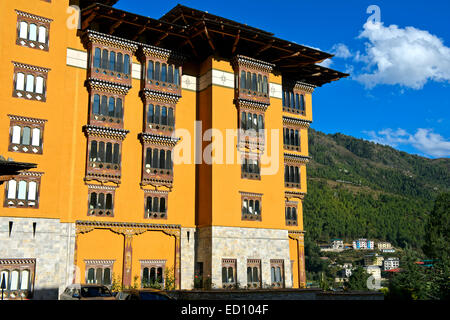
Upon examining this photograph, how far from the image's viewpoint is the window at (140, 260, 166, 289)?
3862 centimetres

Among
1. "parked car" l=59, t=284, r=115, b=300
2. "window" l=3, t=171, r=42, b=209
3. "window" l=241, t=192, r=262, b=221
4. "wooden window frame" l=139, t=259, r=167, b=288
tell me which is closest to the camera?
"parked car" l=59, t=284, r=115, b=300

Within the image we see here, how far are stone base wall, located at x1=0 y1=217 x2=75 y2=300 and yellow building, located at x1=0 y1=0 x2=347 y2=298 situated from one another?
7 cm

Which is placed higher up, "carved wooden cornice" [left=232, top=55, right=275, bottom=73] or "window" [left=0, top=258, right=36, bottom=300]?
"carved wooden cornice" [left=232, top=55, right=275, bottom=73]

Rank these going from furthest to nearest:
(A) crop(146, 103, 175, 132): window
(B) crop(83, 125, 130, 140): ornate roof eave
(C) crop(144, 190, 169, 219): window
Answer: (A) crop(146, 103, 175, 132): window < (C) crop(144, 190, 169, 219): window < (B) crop(83, 125, 130, 140): ornate roof eave

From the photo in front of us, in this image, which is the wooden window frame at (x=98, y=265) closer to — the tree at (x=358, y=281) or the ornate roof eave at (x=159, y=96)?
the ornate roof eave at (x=159, y=96)

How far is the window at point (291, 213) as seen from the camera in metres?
47.5

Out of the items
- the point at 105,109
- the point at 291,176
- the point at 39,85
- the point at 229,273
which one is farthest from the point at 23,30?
the point at 291,176

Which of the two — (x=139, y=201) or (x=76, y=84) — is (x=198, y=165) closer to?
(x=139, y=201)

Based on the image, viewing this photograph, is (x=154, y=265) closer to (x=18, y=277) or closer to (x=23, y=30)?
(x=18, y=277)

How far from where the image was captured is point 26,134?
34250 mm

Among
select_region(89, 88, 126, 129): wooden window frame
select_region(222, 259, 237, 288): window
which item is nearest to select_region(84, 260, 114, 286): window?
select_region(222, 259, 237, 288): window

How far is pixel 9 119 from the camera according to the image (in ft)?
111

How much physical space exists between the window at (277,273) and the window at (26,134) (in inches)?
829

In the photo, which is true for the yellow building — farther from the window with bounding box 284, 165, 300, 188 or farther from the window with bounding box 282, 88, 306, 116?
the window with bounding box 282, 88, 306, 116
